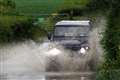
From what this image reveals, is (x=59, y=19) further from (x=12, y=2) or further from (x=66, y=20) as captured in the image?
(x=12, y=2)

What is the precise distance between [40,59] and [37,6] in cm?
109

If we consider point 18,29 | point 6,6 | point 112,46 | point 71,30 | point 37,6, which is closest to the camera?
point 112,46

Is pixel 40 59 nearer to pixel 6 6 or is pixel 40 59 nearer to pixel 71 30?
pixel 71 30

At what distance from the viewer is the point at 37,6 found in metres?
11.4

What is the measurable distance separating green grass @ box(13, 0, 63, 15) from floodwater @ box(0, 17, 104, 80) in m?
0.64

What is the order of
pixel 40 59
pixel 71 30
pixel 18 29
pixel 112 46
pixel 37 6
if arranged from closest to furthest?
1. pixel 112 46
2. pixel 18 29
3. pixel 40 59
4. pixel 37 6
5. pixel 71 30

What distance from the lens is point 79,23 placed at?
38.5 feet

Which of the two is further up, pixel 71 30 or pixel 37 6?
pixel 37 6

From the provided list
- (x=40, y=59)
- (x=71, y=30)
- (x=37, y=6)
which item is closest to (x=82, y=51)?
(x=71, y=30)

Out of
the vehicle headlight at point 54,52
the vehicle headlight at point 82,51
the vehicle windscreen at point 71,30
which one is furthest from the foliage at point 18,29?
the vehicle headlight at point 82,51

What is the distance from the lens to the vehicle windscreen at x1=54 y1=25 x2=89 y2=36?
1166 cm

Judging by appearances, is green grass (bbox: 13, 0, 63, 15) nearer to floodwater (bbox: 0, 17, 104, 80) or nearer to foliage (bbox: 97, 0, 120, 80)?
floodwater (bbox: 0, 17, 104, 80)

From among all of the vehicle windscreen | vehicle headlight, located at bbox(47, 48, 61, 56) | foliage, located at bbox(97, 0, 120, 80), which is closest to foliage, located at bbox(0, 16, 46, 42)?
vehicle headlight, located at bbox(47, 48, 61, 56)

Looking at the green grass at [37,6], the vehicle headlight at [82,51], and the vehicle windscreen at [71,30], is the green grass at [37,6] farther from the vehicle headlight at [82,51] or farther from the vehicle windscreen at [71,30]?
the vehicle headlight at [82,51]
